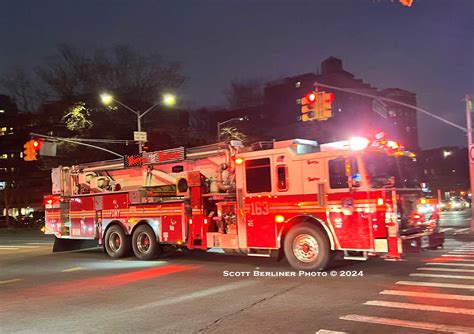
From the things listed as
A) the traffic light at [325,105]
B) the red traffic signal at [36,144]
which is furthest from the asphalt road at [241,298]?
the red traffic signal at [36,144]

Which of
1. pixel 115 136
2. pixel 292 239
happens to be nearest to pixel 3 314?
pixel 292 239

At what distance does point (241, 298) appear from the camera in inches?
324

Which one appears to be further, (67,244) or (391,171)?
(67,244)

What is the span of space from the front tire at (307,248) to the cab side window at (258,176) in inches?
48.3

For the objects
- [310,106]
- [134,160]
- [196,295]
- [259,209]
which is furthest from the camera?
[310,106]

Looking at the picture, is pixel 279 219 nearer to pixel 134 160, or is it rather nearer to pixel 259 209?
pixel 259 209

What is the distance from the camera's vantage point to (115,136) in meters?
38.4

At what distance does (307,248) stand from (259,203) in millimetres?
1549

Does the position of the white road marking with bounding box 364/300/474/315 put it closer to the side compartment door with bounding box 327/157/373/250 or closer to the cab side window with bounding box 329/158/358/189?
the side compartment door with bounding box 327/157/373/250

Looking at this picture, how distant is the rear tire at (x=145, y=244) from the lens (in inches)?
547

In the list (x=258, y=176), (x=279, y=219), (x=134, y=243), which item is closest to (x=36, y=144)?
(x=134, y=243)

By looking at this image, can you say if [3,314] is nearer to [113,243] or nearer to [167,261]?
[167,261]

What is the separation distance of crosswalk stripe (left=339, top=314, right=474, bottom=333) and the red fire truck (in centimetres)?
308

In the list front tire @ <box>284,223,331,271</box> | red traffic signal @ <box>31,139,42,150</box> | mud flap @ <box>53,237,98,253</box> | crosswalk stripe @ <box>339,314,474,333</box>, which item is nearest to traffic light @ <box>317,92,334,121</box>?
front tire @ <box>284,223,331,271</box>
